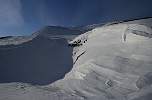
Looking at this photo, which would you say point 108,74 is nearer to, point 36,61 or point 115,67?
point 115,67

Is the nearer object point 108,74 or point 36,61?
point 108,74

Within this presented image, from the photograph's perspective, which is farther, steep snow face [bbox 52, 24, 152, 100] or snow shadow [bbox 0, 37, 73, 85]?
snow shadow [bbox 0, 37, 73, 85]

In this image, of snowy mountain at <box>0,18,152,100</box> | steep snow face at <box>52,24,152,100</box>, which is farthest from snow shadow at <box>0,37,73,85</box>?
steep snow face at <box>52,24,152,100</box>

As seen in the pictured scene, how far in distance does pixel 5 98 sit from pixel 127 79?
3.51 feet

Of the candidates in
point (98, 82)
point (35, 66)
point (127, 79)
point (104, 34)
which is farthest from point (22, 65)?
point (127, 79)

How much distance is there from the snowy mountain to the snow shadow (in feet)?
0.48

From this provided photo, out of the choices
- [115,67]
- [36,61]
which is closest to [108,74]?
[115,67]

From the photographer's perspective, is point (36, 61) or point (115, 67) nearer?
point (115, 67)

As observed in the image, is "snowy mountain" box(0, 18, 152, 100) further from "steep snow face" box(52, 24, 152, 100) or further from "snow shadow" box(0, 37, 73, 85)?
"snow shadow" box(0, 37, 73, 85)

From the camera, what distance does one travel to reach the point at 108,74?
2.15 metres

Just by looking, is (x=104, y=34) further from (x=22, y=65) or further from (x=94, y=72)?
(x=22, y=65)

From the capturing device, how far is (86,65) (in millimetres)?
2465

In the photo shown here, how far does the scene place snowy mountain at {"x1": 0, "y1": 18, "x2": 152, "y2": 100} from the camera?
5.65 ft

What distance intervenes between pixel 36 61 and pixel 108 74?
63.9 inches
